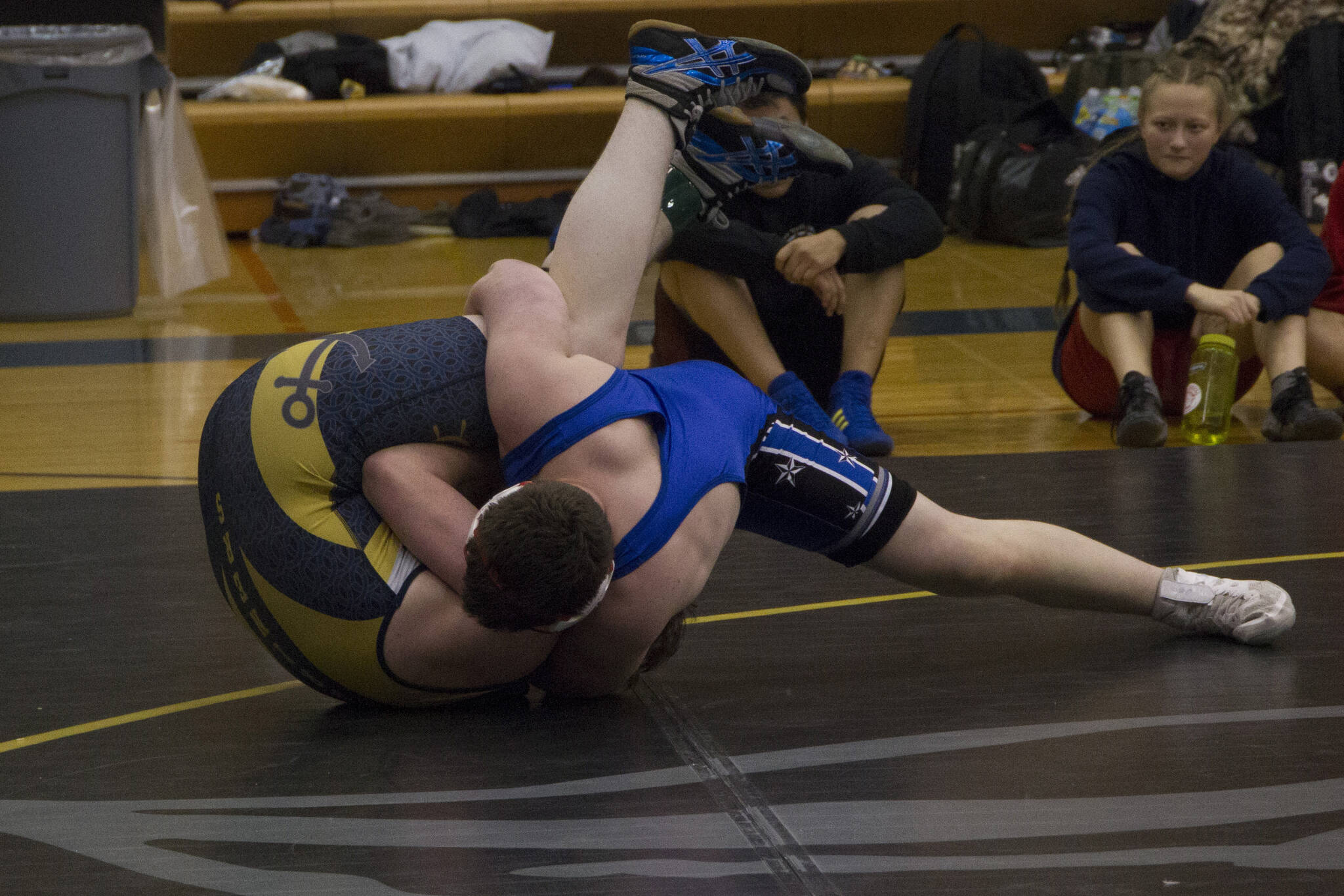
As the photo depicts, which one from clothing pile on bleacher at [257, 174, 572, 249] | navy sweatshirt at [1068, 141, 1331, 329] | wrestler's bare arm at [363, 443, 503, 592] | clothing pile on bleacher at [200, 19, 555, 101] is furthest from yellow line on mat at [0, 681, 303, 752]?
clothing pile on bleacher at [200, 19, 555, 101]

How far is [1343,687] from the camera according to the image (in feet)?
5.89

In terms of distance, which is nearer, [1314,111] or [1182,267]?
[1182,267]

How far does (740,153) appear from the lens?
223 centimetres

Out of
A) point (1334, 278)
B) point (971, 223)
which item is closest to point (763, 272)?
point (1334, 278)

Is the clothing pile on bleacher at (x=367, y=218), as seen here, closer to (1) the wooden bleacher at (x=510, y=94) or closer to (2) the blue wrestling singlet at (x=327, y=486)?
(1) the wooden bleacher at (x=510, y=94)

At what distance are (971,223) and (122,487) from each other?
392 centimetres

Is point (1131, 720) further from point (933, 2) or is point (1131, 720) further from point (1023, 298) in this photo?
point (933, 2)

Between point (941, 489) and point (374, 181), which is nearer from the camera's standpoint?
point (941, 489)

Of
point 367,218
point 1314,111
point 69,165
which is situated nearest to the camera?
point 69,165

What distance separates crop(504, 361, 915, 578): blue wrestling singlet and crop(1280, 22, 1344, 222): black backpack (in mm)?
4363

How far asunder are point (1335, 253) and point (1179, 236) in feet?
1.25

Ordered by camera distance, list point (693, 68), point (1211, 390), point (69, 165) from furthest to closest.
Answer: point (69, 165)
point (1211, 390)
point (693, 68)

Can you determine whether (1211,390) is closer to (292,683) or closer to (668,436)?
(668,436)

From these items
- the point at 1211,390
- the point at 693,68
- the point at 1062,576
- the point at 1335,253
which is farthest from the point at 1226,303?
the point at 693,68
